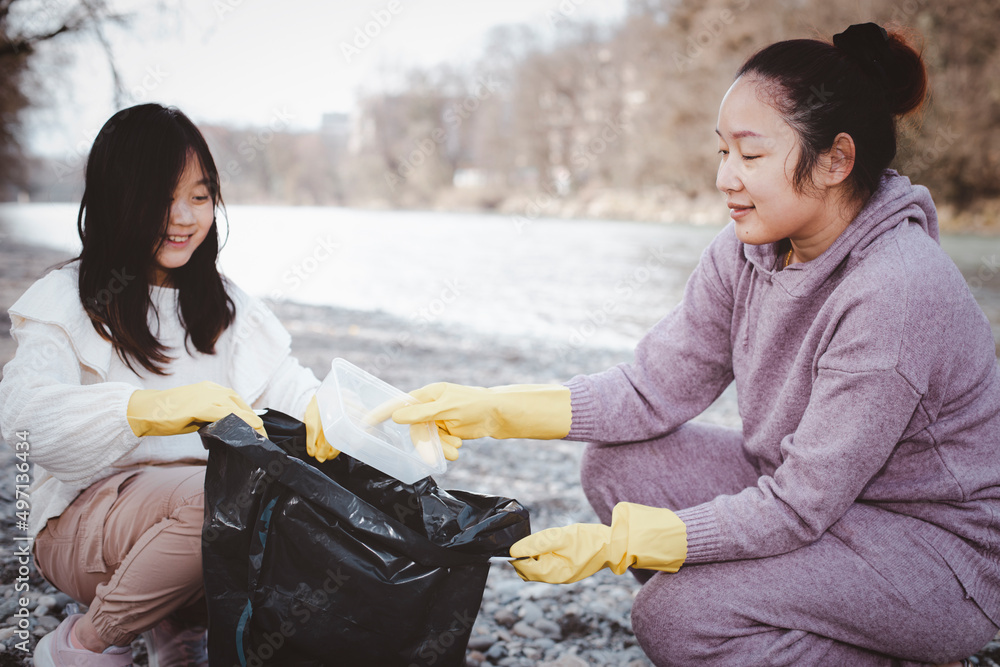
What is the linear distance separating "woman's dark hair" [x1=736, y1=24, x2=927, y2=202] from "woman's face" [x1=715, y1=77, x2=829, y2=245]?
0.08ft

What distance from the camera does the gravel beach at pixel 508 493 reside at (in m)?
1.90

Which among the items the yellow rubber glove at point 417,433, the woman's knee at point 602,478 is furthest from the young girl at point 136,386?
the woman's knee at point 602,478

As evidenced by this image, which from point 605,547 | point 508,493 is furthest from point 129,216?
point 508,493

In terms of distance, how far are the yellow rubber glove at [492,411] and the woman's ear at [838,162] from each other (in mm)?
796

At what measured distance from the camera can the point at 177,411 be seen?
1462 mm

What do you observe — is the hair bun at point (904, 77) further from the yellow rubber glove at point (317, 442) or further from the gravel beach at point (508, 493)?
the yellow rubber glove at point (317, 442)

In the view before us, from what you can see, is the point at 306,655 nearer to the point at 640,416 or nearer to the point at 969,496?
the point at 640,416

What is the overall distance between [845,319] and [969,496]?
0.45 metres

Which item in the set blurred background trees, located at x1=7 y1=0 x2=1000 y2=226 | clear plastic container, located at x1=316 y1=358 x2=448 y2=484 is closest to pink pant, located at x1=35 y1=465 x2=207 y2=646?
clear plastic container, located at x1=316 y1=358 x2=448 y2=484

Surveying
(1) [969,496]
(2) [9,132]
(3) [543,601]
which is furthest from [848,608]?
(2) [9,132]

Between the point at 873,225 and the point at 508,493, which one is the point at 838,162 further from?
the point at 508,493

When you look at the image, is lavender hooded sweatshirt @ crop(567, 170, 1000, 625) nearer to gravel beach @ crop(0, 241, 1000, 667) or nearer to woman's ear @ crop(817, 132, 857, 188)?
woman's ear @ crop(817, 132, 857, 188)

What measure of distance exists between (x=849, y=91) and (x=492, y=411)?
1.08m

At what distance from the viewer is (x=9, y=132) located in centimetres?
934
